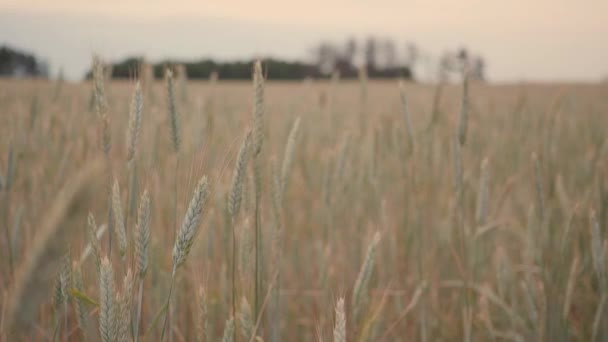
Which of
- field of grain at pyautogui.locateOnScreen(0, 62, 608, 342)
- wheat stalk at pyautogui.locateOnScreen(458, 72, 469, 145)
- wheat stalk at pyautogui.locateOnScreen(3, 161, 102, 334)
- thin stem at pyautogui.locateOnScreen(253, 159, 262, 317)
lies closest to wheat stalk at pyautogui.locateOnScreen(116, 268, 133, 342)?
field of grain at pyautogui.locateOnScreen(0, 62, 608, 342)

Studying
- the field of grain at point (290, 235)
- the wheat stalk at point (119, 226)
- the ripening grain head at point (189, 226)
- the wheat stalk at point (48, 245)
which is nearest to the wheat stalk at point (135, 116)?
the field of grain at point (290, 235)

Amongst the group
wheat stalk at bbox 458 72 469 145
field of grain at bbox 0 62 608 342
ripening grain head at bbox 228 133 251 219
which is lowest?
field of grain at bbox 0 62 608 342

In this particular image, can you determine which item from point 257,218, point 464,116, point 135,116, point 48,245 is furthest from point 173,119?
point 464,116

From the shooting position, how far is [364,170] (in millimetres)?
1653

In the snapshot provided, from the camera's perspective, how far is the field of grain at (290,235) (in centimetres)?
63

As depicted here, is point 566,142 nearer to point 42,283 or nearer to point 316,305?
point 316,305

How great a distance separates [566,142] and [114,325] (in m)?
3.30

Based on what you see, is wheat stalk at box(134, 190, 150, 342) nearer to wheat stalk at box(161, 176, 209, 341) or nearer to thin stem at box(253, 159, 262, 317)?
wheat stalk at box(161, 176, 209, 341)

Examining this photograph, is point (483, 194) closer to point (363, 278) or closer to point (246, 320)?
point (363, 278)

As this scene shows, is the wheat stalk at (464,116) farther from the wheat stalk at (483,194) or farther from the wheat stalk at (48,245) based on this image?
the wheat stalk at (48,245)

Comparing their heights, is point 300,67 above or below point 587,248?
above

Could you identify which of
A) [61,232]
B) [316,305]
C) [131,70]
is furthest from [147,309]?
[61,232]

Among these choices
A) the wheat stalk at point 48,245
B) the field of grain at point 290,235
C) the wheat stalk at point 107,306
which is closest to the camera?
the wheat stalk at point 48,245

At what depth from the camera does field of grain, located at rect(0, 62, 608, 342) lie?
0.63 meters
